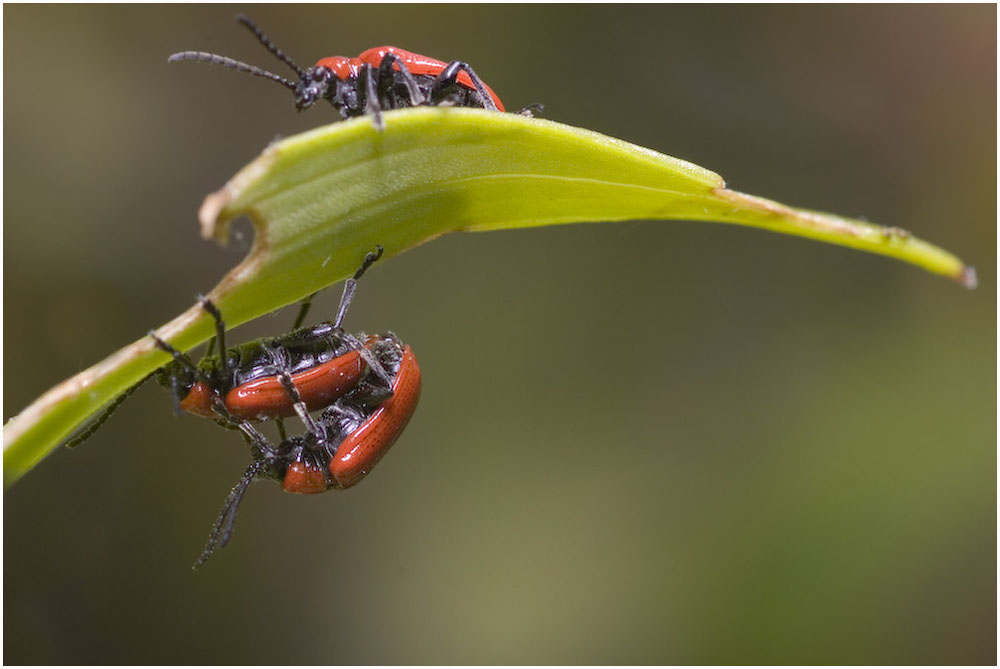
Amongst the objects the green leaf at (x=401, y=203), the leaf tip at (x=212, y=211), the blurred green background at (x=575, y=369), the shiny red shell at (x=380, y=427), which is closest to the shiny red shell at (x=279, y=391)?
the shiny red shell at (x=380, y=427)

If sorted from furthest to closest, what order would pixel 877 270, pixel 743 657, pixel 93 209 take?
1. pixel 877 270
2. pixel 93 209
3. pixel 743 657

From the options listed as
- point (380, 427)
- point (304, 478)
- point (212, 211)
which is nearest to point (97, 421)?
point (304, 478)

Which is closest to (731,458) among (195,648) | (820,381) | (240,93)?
(820,381)

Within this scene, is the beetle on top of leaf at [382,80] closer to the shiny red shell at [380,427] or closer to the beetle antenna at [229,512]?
the shiny red shell at [380,427]

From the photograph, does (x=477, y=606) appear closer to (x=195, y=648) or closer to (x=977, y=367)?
(x=195, y=648)

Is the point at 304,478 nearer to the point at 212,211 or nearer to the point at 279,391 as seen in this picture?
the point at 279,391

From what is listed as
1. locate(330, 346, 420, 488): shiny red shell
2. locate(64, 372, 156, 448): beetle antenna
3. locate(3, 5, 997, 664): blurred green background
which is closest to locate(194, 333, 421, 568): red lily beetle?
locate(330, 346, 420, 488): shiny red shell

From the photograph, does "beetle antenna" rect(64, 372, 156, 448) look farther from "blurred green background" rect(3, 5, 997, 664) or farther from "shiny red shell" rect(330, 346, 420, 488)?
"blurred green background" rect(3, 5, 997, 664)
